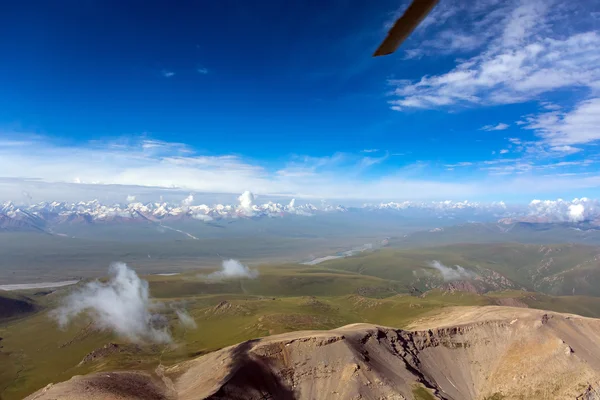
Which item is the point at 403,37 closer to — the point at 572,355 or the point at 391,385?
the point at 391,385

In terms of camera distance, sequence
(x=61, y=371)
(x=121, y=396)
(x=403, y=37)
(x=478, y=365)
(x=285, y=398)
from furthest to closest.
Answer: (x=61, y=371) < (x=478, y=365) < (x=285, y=398) < (x=121, y=396) < (x=403, y=37)

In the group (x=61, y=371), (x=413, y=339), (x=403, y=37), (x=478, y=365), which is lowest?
(x=61, y=371)

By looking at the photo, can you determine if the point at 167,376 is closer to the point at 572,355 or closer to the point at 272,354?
the point at 272,354

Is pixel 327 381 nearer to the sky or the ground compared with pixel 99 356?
Answer: nearer to the sky

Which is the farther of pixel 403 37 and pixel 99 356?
pixel 99 356

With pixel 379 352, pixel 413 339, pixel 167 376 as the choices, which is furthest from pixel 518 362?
pixel 167 376

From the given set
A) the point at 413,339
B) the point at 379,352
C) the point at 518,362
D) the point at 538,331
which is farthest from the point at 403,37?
the point at 538,331

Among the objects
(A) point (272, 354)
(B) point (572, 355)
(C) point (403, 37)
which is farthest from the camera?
(B) point (572, 355)
